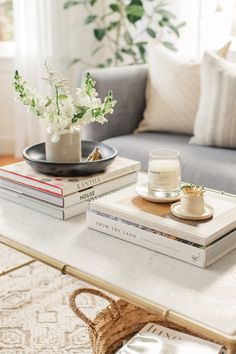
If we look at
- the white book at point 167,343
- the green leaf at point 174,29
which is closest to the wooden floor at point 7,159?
the green leaf at point 174,29

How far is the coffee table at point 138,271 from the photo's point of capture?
3.39 ft

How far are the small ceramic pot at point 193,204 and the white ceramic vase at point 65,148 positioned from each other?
1.42 ft

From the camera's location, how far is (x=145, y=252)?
4.22ft

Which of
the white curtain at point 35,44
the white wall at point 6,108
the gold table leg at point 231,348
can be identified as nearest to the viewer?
the gold table leg at point 231,348

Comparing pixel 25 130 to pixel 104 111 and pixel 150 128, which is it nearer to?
pixel 150 128

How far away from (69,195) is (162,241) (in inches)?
13.3

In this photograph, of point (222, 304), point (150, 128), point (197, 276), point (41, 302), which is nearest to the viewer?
point (222, 304)

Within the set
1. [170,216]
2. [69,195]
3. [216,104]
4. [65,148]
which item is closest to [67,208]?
[69,195]

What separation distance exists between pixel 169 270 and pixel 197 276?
0.07 m

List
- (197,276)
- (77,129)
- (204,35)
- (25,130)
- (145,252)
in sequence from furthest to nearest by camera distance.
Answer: (25,130) < (204,35) < (77,129) < (145,252) < (197,276)

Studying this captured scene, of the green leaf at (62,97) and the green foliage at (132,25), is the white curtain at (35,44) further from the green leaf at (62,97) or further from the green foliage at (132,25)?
the green leaf at (62,97)

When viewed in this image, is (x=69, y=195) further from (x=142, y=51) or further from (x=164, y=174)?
(x=142, y=51)

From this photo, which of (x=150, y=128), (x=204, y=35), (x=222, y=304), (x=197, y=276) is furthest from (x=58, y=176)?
(x=204, y=35)

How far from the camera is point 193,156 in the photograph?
2.23 metres
